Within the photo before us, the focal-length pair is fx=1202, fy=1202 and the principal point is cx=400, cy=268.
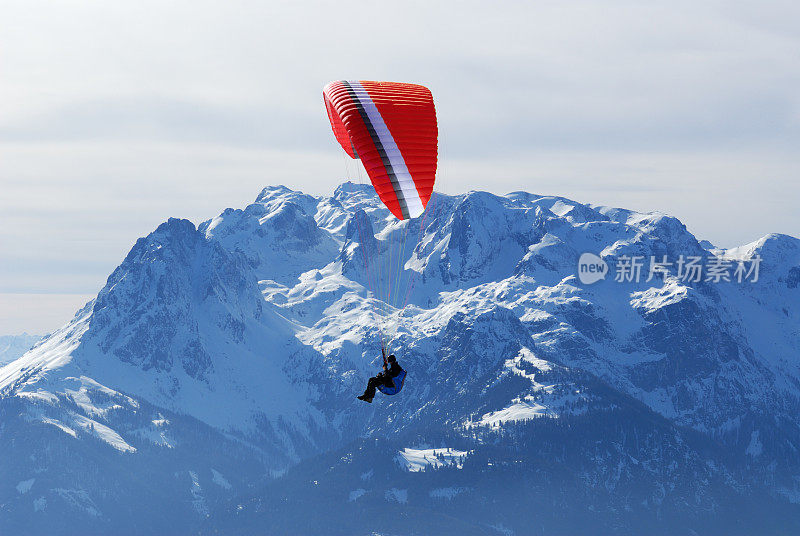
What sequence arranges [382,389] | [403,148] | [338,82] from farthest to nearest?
1. [338,82]
2. [403,148]
3. [382,389]

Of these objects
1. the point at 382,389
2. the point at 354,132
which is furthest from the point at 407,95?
the point at 382,389

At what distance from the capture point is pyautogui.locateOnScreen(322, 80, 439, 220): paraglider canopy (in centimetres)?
8238

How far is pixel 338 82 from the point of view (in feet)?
298

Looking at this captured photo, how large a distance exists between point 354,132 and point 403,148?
12.3 feet

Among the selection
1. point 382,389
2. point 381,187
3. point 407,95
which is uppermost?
point 407,95

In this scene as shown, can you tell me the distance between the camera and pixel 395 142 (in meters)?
83.1

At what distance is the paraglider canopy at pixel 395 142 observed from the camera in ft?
270

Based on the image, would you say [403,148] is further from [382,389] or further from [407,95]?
[382,389]

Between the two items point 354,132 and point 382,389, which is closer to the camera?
point 382,389

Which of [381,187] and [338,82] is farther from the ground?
[338,82]

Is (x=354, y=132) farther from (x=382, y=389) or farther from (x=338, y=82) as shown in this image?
(x=382, y=389)

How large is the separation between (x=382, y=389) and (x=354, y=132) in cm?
1846

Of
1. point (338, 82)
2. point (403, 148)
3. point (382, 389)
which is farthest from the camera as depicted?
point (338, 82)

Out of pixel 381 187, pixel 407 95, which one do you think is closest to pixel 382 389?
pixel 381 187
